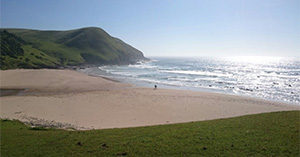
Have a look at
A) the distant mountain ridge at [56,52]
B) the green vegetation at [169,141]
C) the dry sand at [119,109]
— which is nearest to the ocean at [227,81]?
the dry sand at [119,109]

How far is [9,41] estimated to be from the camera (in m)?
86.1

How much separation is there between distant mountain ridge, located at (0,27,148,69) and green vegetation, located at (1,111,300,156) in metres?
65.8

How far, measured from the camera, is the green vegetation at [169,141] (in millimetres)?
8945

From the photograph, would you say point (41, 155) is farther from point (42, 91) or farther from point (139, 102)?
point (42, 91)

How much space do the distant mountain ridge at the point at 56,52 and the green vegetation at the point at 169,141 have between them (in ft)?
216

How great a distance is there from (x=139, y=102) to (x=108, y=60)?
108 meters

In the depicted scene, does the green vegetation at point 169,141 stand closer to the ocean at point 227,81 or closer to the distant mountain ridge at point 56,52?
the ocean at point 227,81

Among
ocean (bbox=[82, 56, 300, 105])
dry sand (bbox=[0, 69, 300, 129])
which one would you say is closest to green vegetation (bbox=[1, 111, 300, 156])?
dry sand (bbox=[0, 69, 300, 129])

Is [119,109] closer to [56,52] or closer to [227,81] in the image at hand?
[227,81]

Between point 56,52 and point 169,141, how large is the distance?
391ft

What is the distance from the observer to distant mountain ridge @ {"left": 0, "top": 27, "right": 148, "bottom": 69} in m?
74.0

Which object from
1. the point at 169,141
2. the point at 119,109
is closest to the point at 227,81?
the point at 119,109

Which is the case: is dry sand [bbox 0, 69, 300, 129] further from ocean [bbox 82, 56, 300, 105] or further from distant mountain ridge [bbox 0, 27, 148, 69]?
distant mountain ridge [bbox 0, 27, 148, 69]

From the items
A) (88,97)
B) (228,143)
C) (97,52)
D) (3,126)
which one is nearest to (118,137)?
(228,143)
